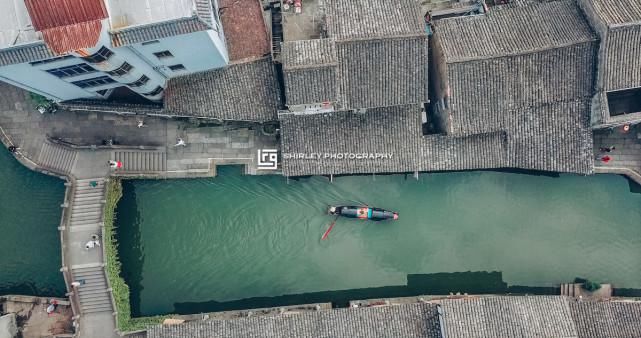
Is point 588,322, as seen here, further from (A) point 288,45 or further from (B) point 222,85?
(B) point 222,85

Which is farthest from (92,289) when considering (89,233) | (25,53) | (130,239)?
(25,53)

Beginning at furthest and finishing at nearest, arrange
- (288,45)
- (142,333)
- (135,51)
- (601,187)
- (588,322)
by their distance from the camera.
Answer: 1. (601,187)
2. (142,333)
3. (588,322)
4. (288,45)
5. (135,51)

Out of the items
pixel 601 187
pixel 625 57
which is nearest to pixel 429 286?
pixel 601 187

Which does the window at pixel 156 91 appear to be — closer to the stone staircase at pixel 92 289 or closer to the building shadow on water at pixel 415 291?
the stone staircase at pixel 92 289

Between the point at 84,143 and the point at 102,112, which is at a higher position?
the point at 102,112

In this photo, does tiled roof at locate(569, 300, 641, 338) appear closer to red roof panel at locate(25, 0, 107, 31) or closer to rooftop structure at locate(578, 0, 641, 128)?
rooftop structure at locate(578, 0, 641, 128)

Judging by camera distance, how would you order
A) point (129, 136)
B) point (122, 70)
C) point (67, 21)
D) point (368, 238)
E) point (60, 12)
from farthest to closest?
point (368, 238) < point (129, 136) < point (122, 70) < point (67, 21) < point (60, 12)

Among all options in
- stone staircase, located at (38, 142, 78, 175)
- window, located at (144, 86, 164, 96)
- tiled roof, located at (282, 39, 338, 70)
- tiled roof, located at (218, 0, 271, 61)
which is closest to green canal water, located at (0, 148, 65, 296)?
stone staircase, located at (38, 142, 78, 175)

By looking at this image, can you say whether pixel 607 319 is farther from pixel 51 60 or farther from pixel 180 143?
pixel 51 60
